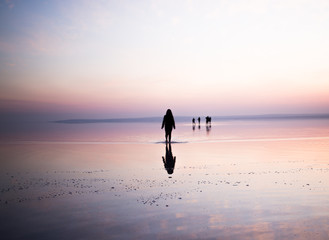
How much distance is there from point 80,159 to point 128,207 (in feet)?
30.2

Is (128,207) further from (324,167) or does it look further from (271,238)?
(324,167)

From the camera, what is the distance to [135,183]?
9.57m

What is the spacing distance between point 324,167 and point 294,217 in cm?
715

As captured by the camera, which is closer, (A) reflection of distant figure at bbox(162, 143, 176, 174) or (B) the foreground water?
(B) the foreground water

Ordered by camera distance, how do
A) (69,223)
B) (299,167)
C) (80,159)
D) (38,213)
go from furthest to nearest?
1. (80,159)
2. (299,167)
3. (38,213)
4. (69,223)

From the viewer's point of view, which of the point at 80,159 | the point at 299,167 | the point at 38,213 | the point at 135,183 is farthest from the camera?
the point at 80,159

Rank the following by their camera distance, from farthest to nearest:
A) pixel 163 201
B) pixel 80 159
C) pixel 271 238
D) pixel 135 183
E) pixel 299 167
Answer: pixel 80 159, pixel 299 167, pixel 135 183, pixel 163 201, pixel 271 238

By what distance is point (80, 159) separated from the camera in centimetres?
1545

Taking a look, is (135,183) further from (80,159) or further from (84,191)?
(80,159)

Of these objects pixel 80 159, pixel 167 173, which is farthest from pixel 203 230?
pixel 80 159

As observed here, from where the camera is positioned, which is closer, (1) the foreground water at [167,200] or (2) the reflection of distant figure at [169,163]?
(1) the foreground water at [167,200]

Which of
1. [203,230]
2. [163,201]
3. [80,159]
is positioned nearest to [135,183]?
[163,201]

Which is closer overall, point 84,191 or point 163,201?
point 163,201

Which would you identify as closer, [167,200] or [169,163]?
[167,200]
